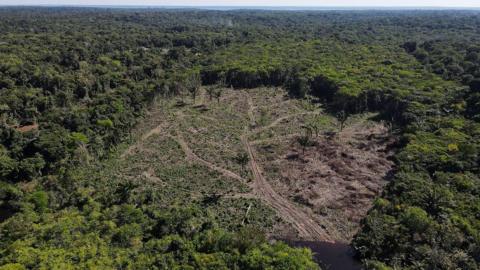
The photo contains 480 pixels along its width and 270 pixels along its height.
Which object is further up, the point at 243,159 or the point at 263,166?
the point at 243,159

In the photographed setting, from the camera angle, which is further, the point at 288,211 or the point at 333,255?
the point at 288,211

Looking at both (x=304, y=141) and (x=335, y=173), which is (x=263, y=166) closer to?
(x=304, y=141)

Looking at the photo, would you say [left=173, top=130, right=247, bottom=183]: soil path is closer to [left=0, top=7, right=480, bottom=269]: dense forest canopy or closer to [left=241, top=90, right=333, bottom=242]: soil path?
[left=241, top=90, right=333, bottom=242]: soil path

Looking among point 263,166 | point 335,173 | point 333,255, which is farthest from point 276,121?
point 333,255

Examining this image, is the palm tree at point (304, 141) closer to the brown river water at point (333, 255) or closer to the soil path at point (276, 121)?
the soil path at point (276, 121)

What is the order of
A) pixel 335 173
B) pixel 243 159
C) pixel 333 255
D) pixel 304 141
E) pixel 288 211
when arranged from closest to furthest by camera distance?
pixel 333 255 < pixel 288 211 < pixel 335 173 < pixel 243 159 < pixel 304 141

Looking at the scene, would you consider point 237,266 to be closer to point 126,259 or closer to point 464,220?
point 126,259

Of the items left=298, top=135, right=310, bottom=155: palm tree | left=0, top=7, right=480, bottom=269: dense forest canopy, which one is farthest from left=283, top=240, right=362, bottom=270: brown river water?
left=298, top=135, right=310, bottom=155: palm tree

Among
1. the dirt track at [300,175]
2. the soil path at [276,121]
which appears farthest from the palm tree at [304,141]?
the soil path at [276,121]

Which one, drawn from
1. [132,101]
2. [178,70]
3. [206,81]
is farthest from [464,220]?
[178,70]
